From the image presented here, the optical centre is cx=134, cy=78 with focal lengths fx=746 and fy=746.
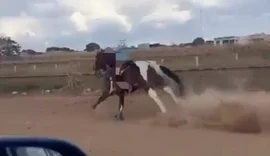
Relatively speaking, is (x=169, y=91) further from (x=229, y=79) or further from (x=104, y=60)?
(x=229, y=79)

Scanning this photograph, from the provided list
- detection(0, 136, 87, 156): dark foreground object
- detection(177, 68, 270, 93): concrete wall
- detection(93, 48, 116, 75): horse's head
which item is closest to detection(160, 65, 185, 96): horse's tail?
detection(93, 48, 116, 75): horse's head

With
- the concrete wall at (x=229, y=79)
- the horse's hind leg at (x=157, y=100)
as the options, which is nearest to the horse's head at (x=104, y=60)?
the horse's hind leg at (x=157, y=100)

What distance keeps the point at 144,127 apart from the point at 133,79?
369cm

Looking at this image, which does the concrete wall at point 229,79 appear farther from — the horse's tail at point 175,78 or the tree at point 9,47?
the tree at point 9,47

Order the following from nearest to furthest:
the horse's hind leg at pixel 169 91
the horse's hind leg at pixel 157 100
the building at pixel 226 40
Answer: the horse's hind leg at pixel 157 100 → the horse's hind leg at pixel 169 91 → the building at pixel 226 40

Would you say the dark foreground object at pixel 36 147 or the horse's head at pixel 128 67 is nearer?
the dark foreground object at pixel 36 147

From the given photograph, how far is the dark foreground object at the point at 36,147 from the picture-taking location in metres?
2.97

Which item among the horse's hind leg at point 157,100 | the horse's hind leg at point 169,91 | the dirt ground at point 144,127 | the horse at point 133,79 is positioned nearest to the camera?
the dirt ground at point 144,127

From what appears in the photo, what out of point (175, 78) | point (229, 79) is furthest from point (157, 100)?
point (229, 79)

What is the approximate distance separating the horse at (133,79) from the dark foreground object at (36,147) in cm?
1867

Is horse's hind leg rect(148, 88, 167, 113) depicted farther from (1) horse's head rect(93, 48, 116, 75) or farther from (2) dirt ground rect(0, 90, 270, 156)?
(1) horse's head rect(93, 48, 116, 75)

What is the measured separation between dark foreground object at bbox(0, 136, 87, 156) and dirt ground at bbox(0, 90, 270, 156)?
Answer: 406 inches

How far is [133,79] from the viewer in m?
22.8

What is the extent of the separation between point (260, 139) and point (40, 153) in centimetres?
1362
